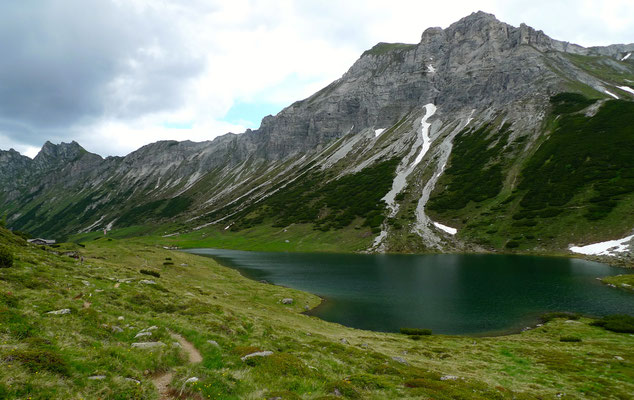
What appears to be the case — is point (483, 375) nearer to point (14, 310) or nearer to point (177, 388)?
point (177, 388)

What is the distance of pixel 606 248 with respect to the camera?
84.5m

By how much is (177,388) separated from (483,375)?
2248 centimetres

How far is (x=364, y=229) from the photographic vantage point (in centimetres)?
13512

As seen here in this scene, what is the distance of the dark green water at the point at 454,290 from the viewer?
4538cm

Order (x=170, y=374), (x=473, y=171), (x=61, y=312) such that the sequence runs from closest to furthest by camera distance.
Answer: (x=170, y=374), (x=61, y=312), (x=473, y=171)

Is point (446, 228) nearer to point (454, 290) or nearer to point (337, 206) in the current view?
point (337, 206)

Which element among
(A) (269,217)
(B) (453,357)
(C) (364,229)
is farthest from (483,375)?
(A) (269,217)

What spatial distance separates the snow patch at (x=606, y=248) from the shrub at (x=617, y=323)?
55.8 meters

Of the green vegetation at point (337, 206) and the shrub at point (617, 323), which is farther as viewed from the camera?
the green vegetation at point (337, 206)

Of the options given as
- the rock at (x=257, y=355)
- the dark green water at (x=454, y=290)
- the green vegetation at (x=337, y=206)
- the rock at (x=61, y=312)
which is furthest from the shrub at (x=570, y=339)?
the green vegetation at (x=337, y=206)

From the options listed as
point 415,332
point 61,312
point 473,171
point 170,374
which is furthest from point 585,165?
point 61,312

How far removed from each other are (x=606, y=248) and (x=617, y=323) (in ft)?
205

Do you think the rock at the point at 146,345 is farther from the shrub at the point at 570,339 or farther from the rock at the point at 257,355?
the shrub at the point at 570,339

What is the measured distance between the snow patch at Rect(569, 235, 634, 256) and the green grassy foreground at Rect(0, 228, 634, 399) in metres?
62.8
